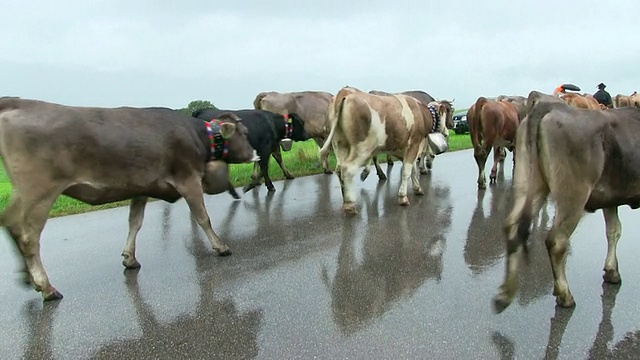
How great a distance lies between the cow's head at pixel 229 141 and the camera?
17.6 ft

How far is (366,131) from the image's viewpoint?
23.2 ft

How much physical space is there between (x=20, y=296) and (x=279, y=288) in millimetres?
2189

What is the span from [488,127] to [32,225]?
7.51m

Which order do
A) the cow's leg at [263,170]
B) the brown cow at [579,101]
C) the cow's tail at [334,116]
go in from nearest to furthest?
the cow's tail at [334,116]
the cow's leg at [263,170]
the brown cow at [579,101]

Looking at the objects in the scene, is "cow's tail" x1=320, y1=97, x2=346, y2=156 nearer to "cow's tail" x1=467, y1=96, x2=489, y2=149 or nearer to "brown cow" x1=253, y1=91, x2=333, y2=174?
"cow's tail" x1=467, y1=96, x2=489, y2=149

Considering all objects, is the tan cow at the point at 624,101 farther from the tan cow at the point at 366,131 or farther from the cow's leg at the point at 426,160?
the tan cow at the point at 366,131

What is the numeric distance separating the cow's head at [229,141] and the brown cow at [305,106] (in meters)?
5.10

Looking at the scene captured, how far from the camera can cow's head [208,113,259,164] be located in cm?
536

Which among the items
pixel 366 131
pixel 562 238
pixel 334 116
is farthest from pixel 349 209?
pixel 562 238

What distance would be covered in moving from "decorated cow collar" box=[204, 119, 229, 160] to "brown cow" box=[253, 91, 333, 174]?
5.45 m

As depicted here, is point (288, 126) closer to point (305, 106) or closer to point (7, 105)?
point (305, 106)

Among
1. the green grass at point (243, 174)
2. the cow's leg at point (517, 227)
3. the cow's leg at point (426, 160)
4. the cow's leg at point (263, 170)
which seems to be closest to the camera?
the cow's leg at point (517, 227)

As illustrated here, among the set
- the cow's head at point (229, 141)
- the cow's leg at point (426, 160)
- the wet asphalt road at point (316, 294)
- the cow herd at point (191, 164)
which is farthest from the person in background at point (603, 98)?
the cow's head at point (229, 141)

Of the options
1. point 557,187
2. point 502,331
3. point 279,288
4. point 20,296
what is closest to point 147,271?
point 20,296
